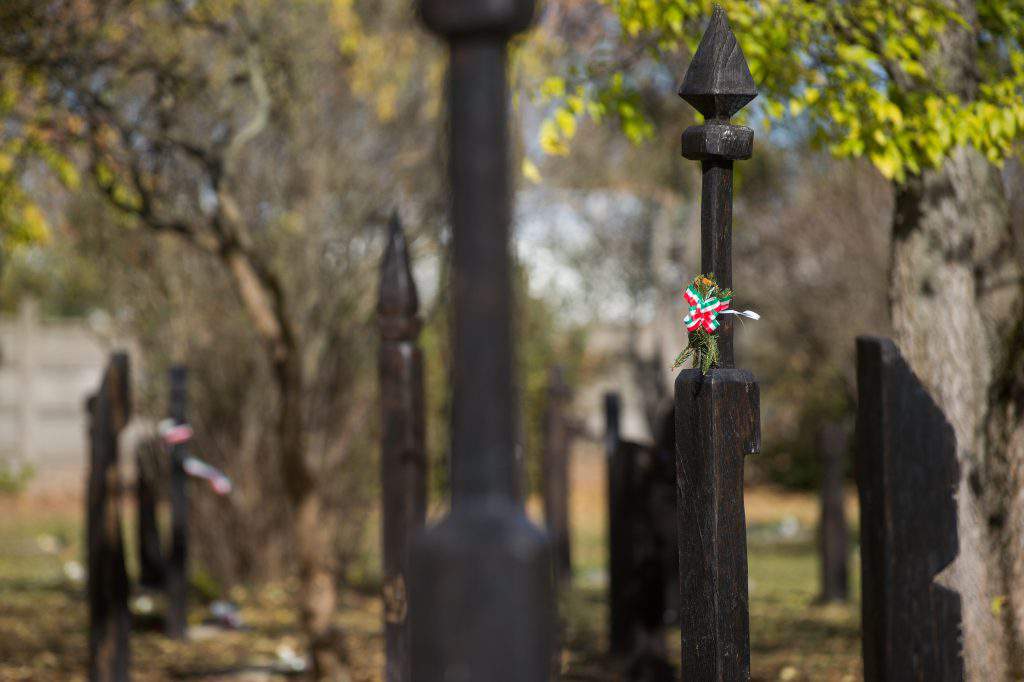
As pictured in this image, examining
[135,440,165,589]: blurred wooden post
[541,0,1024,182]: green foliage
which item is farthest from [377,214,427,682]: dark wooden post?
[135,440,165,589]: blurred wooden post

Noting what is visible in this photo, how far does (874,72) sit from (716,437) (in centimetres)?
203

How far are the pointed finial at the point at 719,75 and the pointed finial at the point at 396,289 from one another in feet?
7.07

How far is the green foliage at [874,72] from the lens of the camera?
3.77 m

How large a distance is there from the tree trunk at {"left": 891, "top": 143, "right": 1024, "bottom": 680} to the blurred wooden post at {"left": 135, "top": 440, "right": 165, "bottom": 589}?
6574mm

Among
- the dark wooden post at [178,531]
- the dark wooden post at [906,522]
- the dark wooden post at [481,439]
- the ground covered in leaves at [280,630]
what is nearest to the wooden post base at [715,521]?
the dark wooden post at [906,522]

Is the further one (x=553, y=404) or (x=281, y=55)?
(x=553, y=404)

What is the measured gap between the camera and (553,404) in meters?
10.8

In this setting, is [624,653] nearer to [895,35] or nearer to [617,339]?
[895,35]

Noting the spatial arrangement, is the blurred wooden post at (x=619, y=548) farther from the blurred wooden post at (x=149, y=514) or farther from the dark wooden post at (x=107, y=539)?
the blurred wooden post at (x=149, y=514)

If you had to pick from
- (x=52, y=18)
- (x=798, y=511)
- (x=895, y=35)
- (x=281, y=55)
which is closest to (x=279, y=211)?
(x=281, y=55)

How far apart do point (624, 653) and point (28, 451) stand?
15467 millimetres

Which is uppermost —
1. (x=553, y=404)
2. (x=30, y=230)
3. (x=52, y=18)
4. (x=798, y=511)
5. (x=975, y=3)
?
(x=52, y=18)

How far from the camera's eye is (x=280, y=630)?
8281 millimetres

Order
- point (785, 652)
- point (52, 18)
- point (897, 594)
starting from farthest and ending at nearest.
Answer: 1. point (785, 652)
2. point (52, 18)
3. point (897, 594)
